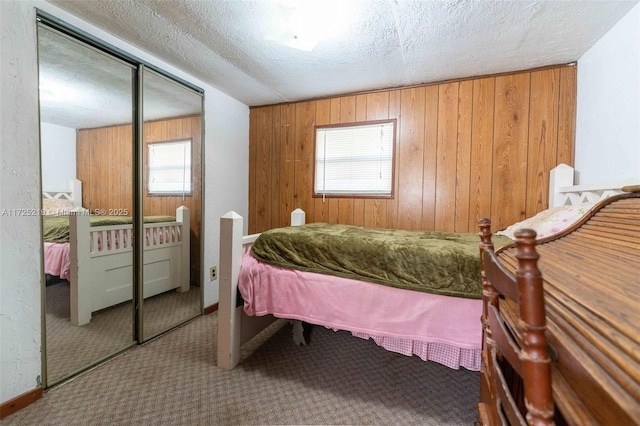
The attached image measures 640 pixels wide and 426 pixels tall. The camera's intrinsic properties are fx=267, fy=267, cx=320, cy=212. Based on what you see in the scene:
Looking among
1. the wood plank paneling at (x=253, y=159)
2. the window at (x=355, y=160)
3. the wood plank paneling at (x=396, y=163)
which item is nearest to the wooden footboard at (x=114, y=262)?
the wood plank paneling at (x=253, y=159)

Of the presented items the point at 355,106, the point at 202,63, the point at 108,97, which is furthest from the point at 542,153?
the point at 108,97

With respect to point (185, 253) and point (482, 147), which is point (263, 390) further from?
point (482, 147)

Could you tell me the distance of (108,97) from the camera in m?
1.80

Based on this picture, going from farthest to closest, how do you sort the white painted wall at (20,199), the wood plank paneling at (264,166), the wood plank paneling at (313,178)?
the wood plank paneling at (264,166)
the wood plank paneling at (313,178)
the white painted wall at (20,199)

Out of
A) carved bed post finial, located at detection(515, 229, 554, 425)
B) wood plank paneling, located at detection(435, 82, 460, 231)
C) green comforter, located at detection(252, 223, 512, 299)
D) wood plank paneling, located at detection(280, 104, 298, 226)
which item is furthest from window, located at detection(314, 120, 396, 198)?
carved bed post finial, located at detection(515, 229, 554, 425)

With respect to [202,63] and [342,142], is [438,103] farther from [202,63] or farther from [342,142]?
[202,63]

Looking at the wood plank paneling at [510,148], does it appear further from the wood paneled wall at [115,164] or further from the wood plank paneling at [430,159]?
the wood paneled wall at [115,164]

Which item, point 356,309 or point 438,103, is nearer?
point 356,309

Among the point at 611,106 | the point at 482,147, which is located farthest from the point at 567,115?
the point at 482,147

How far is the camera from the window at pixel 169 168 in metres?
2.04

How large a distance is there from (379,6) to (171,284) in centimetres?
249

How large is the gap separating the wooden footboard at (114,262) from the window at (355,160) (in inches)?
53.1

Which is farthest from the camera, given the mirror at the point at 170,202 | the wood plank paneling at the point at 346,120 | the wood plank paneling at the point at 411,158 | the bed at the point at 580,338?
the wood plank paneling at the point at 346,120

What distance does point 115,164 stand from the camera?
1.83 m
